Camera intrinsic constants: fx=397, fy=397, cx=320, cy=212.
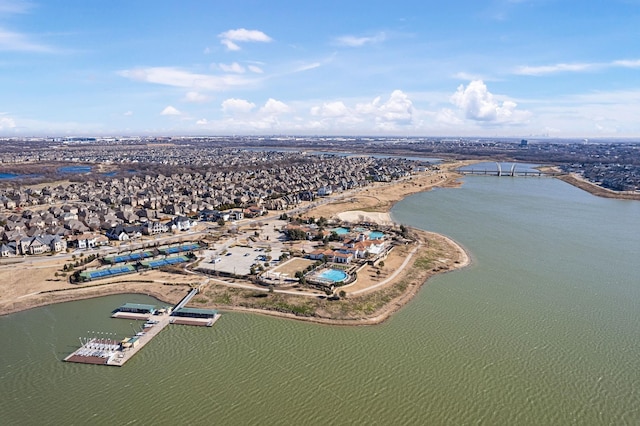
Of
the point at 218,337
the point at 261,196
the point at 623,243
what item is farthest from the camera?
the point at 261,196

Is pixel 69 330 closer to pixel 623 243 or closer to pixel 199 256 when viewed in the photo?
pixel 199 256

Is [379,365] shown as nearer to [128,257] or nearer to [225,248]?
[225,248]

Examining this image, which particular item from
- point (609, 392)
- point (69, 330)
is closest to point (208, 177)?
point (69, 330)

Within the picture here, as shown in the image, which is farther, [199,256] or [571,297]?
[199,256]

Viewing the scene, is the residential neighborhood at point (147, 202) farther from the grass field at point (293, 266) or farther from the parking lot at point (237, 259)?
the grass field at point (293, 266)

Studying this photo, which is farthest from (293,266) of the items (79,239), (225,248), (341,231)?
(79,239)

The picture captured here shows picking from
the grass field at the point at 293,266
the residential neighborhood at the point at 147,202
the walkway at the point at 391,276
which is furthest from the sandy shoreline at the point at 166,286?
the residential neighborhood at the point at 147,202
